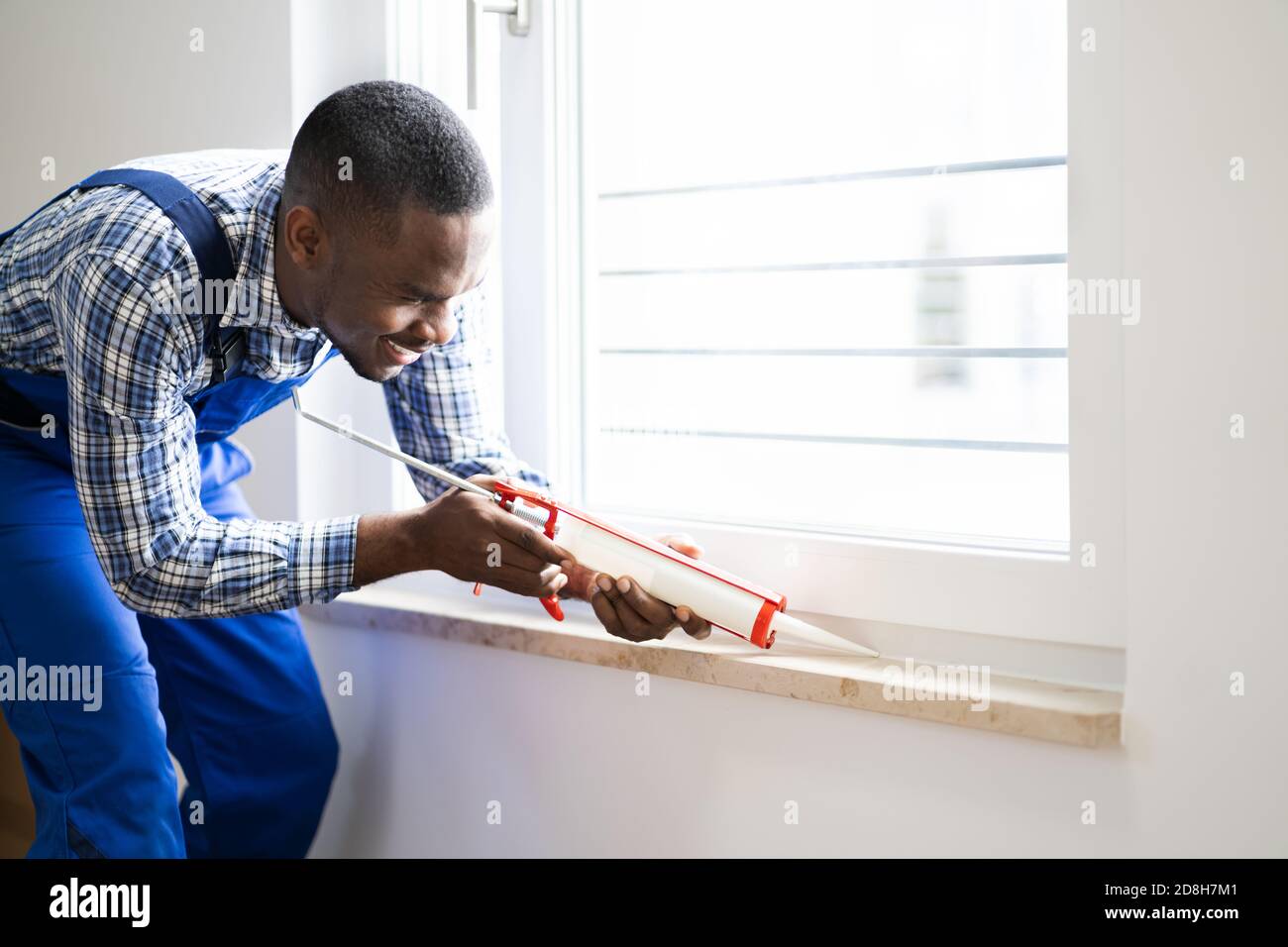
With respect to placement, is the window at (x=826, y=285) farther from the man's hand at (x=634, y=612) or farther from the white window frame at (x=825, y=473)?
the man's hand at (x=634, y=612)

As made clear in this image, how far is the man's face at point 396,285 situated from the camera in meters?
0.99

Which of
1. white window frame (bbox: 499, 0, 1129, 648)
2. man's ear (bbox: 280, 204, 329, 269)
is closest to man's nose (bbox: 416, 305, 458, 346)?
man's ear (bbox: 280, 204, 329, 269)

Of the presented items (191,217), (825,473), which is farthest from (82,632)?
(825,473)

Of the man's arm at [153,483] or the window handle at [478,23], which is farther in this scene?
the window handle at [478,23]

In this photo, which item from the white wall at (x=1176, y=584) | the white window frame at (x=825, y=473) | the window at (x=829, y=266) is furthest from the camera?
the window at (x=829, y=266)

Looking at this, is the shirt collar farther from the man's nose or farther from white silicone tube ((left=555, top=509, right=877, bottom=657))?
white silicone tube ((left=555, top=509, right=877, bottom=657))

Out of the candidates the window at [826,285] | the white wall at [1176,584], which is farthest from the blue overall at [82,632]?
the white wall at [1176,584]

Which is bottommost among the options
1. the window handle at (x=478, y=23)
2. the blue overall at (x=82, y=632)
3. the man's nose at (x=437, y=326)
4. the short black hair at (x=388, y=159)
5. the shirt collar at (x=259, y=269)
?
the blue overall at (x=82, y=632)

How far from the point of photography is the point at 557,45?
4.44 feet

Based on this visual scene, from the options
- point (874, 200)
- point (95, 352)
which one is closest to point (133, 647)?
point (95, 352)

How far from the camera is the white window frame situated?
0.98 meters

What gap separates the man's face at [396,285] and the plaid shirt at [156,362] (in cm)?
8

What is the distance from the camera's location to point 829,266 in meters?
1.20

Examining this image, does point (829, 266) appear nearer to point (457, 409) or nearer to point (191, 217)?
point (457, 409)
